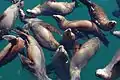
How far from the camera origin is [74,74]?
2820 mm

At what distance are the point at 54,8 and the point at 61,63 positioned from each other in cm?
80

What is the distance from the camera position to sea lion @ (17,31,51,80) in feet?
8.70

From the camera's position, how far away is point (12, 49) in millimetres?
2744

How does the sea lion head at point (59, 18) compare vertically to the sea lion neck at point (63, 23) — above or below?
above

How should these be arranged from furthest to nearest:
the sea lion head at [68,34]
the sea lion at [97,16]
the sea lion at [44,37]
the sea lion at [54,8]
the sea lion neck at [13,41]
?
the sea lion at [54,8] < the sea lion at [97,16] < the sea lion at [44,37] < the sea lion head at [68,34] < the sea lion neck at [13,41]

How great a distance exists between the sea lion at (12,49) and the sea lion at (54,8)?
2.29ft

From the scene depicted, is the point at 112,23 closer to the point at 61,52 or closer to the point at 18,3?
the point at 61,52

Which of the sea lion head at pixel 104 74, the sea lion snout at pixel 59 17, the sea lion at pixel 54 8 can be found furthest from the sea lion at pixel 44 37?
the sea lion head at pixel 104 74

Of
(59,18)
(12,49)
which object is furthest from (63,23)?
(12,49)

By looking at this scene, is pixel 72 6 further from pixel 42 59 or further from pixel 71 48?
pixel 42 59

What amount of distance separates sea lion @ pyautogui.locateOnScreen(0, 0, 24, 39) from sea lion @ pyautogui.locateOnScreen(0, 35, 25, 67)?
278 mm

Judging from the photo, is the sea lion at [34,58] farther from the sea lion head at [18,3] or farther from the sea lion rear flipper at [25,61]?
the sea lion head at [18,3]

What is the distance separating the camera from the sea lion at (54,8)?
11.0 ft

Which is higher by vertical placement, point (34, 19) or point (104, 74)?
point (34, 19)
